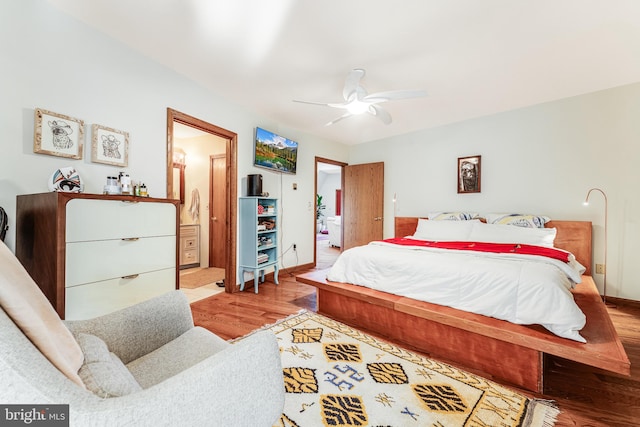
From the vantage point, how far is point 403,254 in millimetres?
2480

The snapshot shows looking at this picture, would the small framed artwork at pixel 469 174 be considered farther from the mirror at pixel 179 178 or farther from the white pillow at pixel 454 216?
the mirror at pixel 179 178

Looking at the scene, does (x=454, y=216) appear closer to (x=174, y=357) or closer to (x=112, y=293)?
(x=174, y=357)

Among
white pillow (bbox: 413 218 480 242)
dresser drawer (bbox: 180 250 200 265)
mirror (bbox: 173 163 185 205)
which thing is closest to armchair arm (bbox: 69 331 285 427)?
white pillow (bbox: 413 218 480 242)

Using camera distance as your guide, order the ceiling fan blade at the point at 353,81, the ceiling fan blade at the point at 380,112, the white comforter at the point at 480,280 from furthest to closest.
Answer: the ceiling fan blade at the point at 380,112 < the ceiling fan blade at the point at 353,81 < the white comforter at the point at 480,280

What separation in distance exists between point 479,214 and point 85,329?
450 centimetres

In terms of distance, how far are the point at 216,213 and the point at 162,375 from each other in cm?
400

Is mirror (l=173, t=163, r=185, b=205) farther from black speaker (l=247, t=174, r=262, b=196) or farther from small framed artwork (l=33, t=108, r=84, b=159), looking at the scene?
small framed artwork (l=33, t=108, r=84, b=159)

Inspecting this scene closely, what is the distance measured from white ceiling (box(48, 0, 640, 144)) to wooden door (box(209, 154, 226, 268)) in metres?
1.74

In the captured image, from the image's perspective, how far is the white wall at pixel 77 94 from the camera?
1.74 metres

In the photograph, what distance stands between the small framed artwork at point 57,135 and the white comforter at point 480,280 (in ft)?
7.95

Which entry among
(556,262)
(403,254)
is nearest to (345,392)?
(403,254)

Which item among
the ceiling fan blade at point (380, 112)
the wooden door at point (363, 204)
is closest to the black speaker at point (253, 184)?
the ceiling fan blade at point (380, 112)

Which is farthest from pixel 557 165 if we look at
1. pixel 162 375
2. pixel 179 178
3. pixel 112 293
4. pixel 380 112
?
pixel 179 178

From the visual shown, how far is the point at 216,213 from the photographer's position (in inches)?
189
